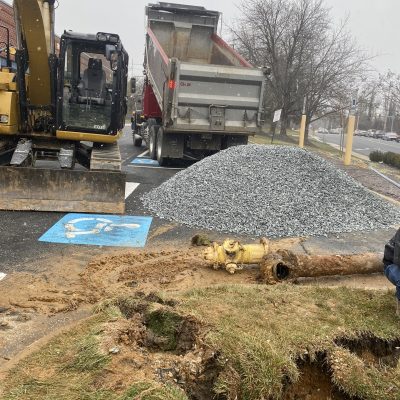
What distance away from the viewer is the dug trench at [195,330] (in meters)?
3.29

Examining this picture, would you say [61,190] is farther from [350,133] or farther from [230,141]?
[350,133]

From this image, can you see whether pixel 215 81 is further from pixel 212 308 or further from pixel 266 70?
pixel 212 308

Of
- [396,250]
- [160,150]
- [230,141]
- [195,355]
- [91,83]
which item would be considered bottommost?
[195,355]

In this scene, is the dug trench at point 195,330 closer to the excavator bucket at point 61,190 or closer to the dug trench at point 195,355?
the dug trench at point 195,355

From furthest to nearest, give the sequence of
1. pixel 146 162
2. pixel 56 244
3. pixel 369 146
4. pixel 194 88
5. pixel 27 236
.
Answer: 1. pixel 369 146
2. pixel 146 162
3. pixel 194 88
4. pixel 27 236
5. pixel 56 244

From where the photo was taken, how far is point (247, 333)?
3.85m

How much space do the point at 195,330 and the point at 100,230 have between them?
3899 millimetres

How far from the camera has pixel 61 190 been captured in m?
8.28

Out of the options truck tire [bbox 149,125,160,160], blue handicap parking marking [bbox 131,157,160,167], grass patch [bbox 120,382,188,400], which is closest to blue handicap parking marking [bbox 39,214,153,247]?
grass patch [bbox 120,382,188,400]

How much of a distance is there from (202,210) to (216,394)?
537 cm

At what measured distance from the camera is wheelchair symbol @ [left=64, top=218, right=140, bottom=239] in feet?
23.7

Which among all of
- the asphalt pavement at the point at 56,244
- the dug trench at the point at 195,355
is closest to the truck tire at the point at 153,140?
the asphalt pavement at the point at 56,244

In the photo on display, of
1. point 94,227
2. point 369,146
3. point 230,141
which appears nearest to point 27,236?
point 94,227

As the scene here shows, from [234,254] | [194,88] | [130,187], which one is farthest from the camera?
[194,88]
